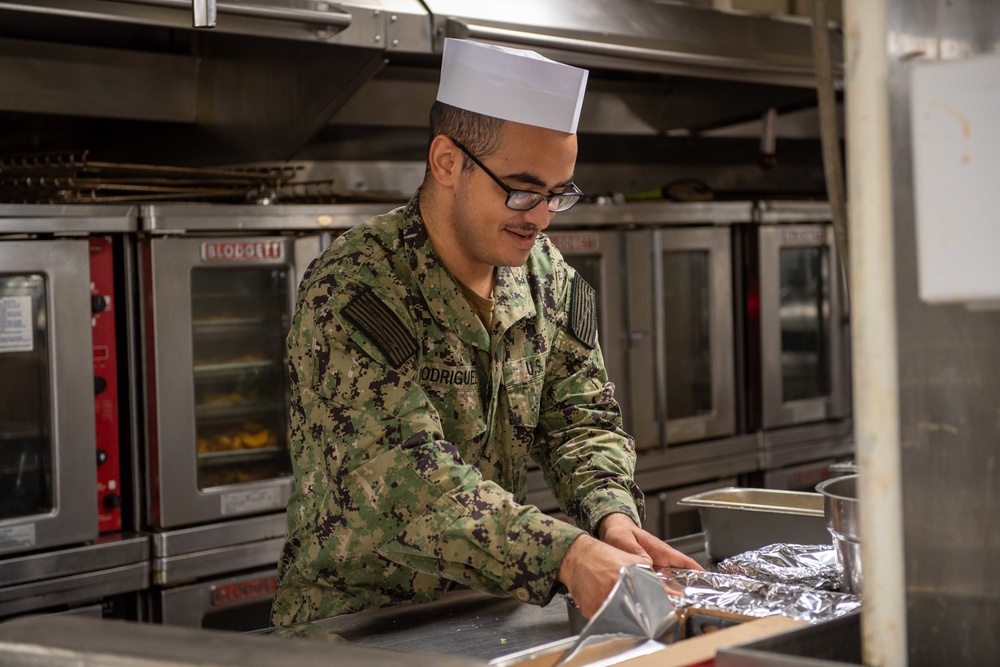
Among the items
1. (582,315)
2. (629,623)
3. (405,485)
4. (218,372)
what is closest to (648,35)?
(582,315)

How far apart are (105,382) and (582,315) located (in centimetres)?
133

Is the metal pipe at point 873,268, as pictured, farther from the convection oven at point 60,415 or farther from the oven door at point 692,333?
the oven door at point 692,333

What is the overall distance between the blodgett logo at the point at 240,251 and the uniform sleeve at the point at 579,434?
1.08 meters

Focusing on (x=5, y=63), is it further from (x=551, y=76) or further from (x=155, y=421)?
(x=551, y=76)

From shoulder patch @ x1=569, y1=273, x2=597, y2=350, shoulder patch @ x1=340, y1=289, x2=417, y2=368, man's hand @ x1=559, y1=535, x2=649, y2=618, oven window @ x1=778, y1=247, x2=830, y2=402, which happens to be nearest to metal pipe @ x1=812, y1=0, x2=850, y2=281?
man's hand @ x1=559, y1=535, x2=649, y2=618

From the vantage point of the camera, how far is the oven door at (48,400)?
8.21ft

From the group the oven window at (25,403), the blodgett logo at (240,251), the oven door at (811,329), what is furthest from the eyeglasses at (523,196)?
the oven door at (811,329)

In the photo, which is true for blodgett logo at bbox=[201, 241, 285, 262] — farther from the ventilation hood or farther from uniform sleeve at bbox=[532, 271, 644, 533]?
uniform sleeve at bbox=[532, 271, 644, 533]

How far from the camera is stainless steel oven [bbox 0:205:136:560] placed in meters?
2.49

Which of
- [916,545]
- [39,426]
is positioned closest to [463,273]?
[916,545]

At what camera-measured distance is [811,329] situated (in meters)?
4.09

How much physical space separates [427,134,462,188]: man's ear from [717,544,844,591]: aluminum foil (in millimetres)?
779

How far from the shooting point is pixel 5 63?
2.91m

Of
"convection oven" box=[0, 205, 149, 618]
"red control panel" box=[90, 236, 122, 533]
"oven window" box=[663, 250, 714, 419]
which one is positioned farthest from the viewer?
"oven window" box=[663, 250, 714, 419]
